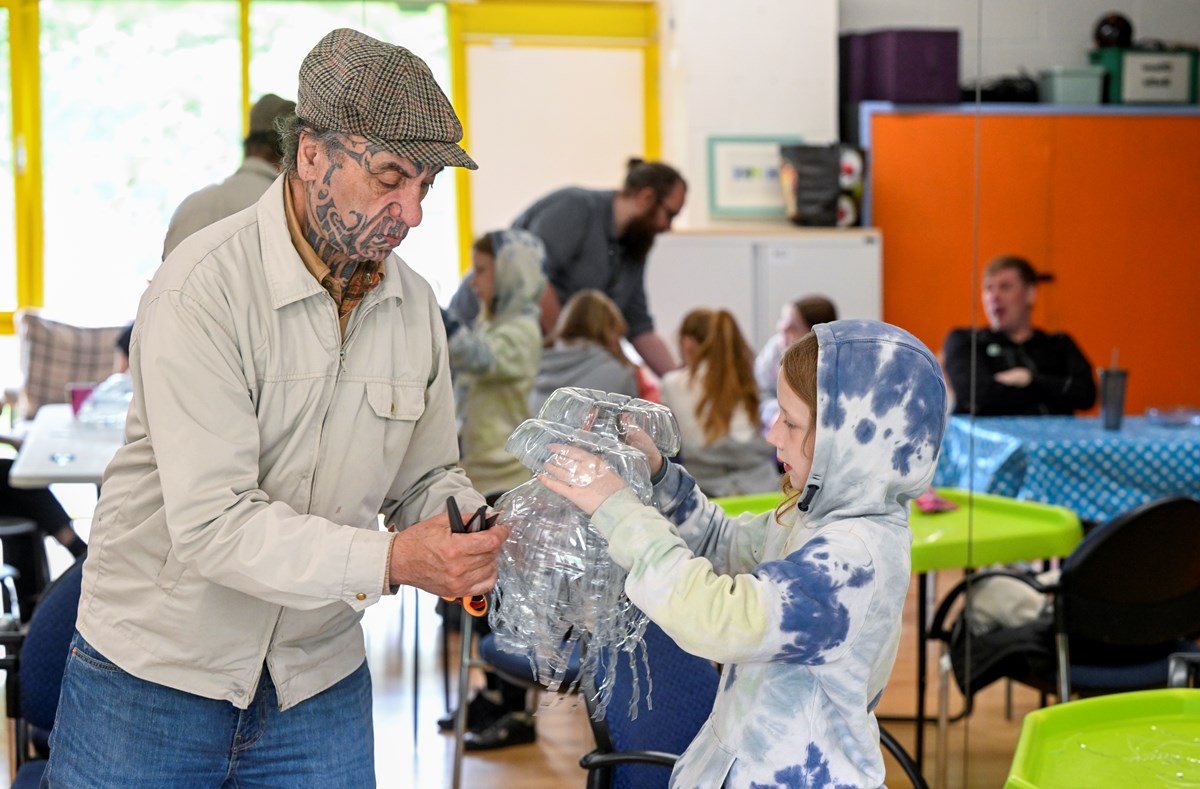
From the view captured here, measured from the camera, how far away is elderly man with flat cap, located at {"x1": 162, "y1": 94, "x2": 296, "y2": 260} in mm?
2406

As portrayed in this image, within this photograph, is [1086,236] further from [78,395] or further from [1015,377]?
[78,395]

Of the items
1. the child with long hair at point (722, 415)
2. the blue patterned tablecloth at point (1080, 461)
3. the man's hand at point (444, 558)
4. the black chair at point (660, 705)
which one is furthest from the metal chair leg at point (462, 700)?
the man's hand at point (444, 558)

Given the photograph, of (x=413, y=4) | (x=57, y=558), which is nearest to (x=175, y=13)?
(x=413, y=4)

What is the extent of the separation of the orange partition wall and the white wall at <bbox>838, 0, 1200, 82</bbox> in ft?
0.61

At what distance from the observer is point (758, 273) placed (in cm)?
509

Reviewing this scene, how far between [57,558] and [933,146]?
3.32 m

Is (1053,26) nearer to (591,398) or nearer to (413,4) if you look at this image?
(413,4)

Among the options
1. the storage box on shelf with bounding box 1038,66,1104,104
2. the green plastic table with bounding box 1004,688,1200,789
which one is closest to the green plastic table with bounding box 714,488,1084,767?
the green plastic table with bounding box 1004,688,1200,789

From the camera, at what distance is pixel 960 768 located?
3.45 meters

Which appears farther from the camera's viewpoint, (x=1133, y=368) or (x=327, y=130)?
(x=1133, y=368)

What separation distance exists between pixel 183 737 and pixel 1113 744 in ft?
4.02

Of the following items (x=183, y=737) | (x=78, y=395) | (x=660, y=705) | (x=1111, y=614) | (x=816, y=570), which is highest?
(x=816, y=570)

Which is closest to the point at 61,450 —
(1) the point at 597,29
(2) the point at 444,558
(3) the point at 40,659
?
(3) the point at 40,659

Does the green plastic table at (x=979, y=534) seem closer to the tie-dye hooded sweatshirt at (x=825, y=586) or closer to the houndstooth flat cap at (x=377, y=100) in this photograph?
the tie-dye hooded sweatshirt at (x=825, y=586)
